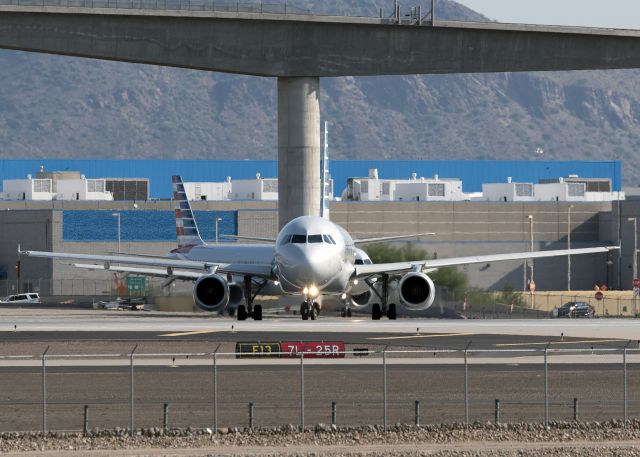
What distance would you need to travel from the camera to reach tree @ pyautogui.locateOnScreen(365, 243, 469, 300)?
4028 inches

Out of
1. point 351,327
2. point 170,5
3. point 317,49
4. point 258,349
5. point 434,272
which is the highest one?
point 170,5

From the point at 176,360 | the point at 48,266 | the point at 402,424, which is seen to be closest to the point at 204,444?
the point at 402,424

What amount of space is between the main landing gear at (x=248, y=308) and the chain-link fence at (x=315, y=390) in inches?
796

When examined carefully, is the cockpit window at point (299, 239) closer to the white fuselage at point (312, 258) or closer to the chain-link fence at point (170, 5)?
the white fuselage at point (312, 258)

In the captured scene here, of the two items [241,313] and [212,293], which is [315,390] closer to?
[212,293]

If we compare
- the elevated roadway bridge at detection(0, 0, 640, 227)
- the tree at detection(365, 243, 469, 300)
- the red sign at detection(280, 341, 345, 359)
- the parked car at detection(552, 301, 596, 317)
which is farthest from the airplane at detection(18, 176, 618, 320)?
the parked car at detection(552, 301, 596, 317)

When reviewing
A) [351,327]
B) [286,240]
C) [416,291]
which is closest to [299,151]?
[416,291]

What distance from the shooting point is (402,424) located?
117 ft

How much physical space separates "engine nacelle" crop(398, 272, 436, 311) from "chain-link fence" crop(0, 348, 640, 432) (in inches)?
663

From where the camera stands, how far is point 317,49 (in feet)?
271

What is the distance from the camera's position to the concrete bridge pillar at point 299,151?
83812mm

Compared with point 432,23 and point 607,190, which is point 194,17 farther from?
point 607,190

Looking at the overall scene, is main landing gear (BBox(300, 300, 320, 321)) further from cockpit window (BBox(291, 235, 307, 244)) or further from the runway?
cockpit window (BBox(291, 235, 307, 244))

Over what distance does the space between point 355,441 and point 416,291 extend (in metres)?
37.4
